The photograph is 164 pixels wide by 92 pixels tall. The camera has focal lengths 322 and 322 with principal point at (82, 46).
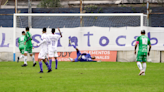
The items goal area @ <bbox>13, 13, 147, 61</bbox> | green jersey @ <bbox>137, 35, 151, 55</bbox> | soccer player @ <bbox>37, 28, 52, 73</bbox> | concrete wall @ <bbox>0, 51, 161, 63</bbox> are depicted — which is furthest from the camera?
goal area @ <bbox>13, 13, 147, 61</bbox>

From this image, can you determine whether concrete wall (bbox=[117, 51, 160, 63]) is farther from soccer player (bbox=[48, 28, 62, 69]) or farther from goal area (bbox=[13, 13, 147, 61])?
soccer player (bbox=[48, 28, 62, 69])

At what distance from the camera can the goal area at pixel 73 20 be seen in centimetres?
2217

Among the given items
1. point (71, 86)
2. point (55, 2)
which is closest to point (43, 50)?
point (71, 86)

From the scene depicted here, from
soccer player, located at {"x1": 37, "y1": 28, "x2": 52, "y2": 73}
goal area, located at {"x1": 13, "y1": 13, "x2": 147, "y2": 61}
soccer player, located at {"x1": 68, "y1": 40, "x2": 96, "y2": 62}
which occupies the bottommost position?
soccer player, located at {"x1": 68, "y1": 40, "x2": 96, "y2": 62}

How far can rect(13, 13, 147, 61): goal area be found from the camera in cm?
2217

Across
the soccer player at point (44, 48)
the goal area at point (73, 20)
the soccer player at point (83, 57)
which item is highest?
the goal area at point (73, 20)

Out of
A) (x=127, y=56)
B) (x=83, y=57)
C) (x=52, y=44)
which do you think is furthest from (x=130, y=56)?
(x=52, y=44)

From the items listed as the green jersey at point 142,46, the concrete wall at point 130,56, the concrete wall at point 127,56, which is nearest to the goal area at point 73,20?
the concrete wall at point 127,56

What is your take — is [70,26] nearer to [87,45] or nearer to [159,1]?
[87,45]

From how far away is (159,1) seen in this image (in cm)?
3709

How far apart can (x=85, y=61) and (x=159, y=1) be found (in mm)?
19249

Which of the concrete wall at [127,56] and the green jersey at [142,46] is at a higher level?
the green jersey at [142,46]

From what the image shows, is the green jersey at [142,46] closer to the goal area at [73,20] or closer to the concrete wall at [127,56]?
the concrete wall at [127,56]

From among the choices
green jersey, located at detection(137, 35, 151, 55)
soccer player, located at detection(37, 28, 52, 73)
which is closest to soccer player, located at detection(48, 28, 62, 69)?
soccer player, located at detection(37, 28, 52, 73)
